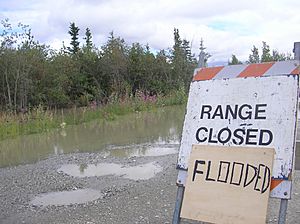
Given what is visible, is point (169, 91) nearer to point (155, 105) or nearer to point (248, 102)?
point (155, 105)

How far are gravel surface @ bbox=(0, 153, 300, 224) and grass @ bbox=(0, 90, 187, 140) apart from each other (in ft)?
18.5

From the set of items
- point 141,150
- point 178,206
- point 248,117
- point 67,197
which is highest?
point 248,117

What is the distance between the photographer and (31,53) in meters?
18.0

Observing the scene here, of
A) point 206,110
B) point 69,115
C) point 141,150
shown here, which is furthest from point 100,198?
point 69,115

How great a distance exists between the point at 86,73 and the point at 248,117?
20.9 metres

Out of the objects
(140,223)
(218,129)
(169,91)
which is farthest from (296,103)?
(169,91)

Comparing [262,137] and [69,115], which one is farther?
[69,115]

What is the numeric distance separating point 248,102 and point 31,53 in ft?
53.4

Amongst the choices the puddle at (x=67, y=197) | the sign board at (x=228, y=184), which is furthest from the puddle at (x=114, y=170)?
the sign board at (x=228, y=184)

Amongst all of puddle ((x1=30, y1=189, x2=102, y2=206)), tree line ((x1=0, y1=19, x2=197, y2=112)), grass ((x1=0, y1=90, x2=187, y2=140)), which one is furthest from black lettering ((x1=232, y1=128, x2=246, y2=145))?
tree line ((x1=0, y1=19, x2=197, y2=112))

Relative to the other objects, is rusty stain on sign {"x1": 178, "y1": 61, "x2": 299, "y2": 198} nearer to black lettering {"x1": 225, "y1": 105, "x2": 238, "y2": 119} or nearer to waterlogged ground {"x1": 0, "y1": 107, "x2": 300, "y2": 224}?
black lettering {"x1": 225, "y1": 105, "x2": 238, "y2": 119}

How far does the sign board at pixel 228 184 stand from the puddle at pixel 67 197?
2995mm

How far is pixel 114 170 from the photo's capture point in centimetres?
766

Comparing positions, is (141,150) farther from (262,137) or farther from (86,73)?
(86,73)
